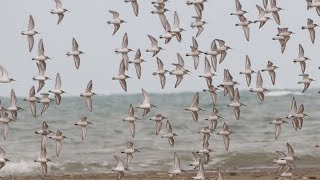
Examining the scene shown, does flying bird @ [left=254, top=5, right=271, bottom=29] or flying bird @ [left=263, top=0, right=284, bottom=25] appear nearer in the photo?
flying bird @ [left=263, top=0, right=284, bottom=25]

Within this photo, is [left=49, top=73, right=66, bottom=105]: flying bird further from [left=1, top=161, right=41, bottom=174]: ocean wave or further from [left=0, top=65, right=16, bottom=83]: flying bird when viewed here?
[left=1, top=161, right=41, bottom=174]: ocean wave

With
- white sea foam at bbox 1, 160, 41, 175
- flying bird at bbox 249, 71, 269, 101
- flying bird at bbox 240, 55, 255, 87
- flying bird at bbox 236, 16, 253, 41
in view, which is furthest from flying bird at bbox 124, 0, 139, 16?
white sea foam at bbox 1, 160, 41, 175

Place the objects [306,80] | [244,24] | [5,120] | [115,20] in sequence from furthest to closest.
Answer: [115,20]
[244,24]
[306,80]
[5,120]

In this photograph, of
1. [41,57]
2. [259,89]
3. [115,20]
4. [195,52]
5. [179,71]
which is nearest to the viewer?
[41,57]

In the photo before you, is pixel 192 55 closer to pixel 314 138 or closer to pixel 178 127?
pixel 314 138

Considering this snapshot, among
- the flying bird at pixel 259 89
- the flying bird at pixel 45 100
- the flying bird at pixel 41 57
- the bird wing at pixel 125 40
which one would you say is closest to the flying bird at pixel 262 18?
the flying bird at pixel 259 89

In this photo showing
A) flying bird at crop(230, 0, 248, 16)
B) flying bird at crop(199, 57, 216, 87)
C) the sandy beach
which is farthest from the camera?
flying bird at crop(230, 0, 248, 16)

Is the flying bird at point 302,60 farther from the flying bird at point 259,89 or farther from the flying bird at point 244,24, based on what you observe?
the flying bird at point 244,24

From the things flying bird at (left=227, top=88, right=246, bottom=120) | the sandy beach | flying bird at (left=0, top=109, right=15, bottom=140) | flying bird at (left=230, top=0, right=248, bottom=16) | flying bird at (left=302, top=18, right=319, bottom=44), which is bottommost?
the sandy beach

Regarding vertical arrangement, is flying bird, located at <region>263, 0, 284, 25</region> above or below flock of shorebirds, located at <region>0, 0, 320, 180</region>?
above

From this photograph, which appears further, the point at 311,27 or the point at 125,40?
the point at 125,40

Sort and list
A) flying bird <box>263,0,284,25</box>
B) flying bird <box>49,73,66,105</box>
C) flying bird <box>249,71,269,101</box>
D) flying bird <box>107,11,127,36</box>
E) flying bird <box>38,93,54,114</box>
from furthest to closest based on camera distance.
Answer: flying bird <box>107,11,127,36</box>
flying bird <box>249,71,269,101</box>
flying bird <box>263,0,284,25</box>
flying bird <box>38,93,54,114</box>
flying bird <box>49,73,66,105</box>

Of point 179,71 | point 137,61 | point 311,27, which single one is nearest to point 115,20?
point 137,61

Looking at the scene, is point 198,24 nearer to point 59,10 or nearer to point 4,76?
point 59,10
